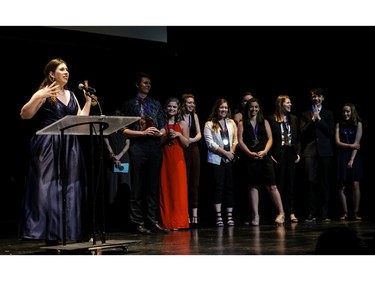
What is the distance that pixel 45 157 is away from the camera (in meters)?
4.77

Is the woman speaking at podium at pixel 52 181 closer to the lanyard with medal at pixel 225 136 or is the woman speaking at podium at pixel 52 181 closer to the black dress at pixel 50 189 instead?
the black dress at pixel 50 189

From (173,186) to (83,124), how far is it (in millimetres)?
2768

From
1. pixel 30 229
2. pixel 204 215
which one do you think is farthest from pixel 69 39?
pixel 30 229

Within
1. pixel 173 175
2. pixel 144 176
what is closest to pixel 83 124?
pixel 144 176

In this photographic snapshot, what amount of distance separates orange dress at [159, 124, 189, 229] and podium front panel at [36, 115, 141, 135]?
248 centimetres

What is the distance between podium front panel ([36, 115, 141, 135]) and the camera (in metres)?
4.25

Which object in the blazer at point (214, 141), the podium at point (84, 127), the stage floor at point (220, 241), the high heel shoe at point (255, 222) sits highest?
the blazer at point (214, 141)

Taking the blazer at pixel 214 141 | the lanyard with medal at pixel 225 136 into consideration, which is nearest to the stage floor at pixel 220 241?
the blazer at pixel 214 141

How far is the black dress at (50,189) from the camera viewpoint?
4.73 metres

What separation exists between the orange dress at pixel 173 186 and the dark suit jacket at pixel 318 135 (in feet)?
5.90

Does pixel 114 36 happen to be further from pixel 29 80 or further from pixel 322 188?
pixel 322 188

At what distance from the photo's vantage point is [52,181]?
4758mm

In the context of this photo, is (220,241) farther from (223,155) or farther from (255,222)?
(223,155)

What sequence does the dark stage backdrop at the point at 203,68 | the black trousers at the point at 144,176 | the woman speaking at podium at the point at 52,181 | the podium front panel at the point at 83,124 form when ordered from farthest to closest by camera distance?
the dark stage backdrop at the point at 203,68 → the black trousers at the point at 144,176 → the woman speaking at podium at the point at 52,181 → the podium front panel at the point at 83,124
